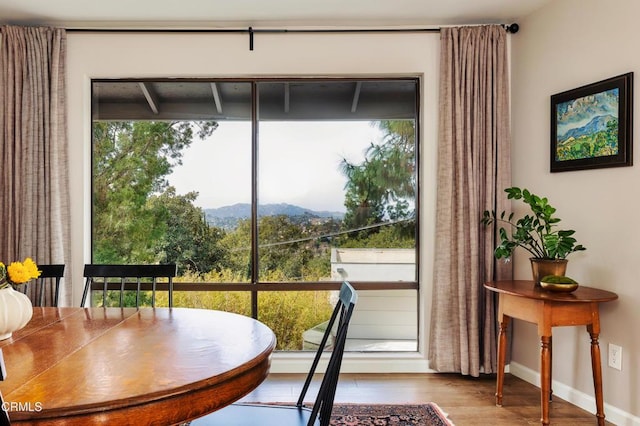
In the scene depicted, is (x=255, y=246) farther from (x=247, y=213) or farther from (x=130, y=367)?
(x=130, y=367)

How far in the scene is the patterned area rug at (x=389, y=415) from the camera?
255 cm

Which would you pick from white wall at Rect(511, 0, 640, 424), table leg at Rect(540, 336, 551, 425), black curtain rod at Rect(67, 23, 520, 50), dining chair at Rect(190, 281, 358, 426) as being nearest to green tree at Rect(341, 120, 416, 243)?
black curtain rod at Rect(67, 23, 520, 50)

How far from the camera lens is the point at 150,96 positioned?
349cm

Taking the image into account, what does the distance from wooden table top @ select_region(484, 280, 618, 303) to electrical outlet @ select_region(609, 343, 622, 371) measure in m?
0.31

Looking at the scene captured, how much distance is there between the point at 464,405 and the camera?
283 centimetres

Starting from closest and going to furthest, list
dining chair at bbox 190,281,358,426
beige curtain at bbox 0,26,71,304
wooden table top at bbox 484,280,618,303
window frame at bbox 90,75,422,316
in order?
dining chair at bbox 190,281,358,426 < wooden table top at bbox 484,280,618,303 < beige curtain at bbox 0,26,71,304 < window frame at bbox 90,75,422,316

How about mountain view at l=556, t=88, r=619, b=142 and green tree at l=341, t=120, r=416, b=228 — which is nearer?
mountain view at l=556, t=88, r=619, b=142

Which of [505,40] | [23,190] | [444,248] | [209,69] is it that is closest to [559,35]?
[505,40]

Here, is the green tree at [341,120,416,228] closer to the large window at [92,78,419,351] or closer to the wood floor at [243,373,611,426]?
the large window at [92,78,419,351]

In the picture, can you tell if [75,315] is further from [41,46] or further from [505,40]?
[505,40]

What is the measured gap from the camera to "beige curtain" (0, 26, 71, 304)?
3.24 metres

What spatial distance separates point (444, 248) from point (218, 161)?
1783 millimetres

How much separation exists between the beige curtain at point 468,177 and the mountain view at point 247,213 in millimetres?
856

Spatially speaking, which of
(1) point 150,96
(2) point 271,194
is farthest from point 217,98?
(2) point 271,194
